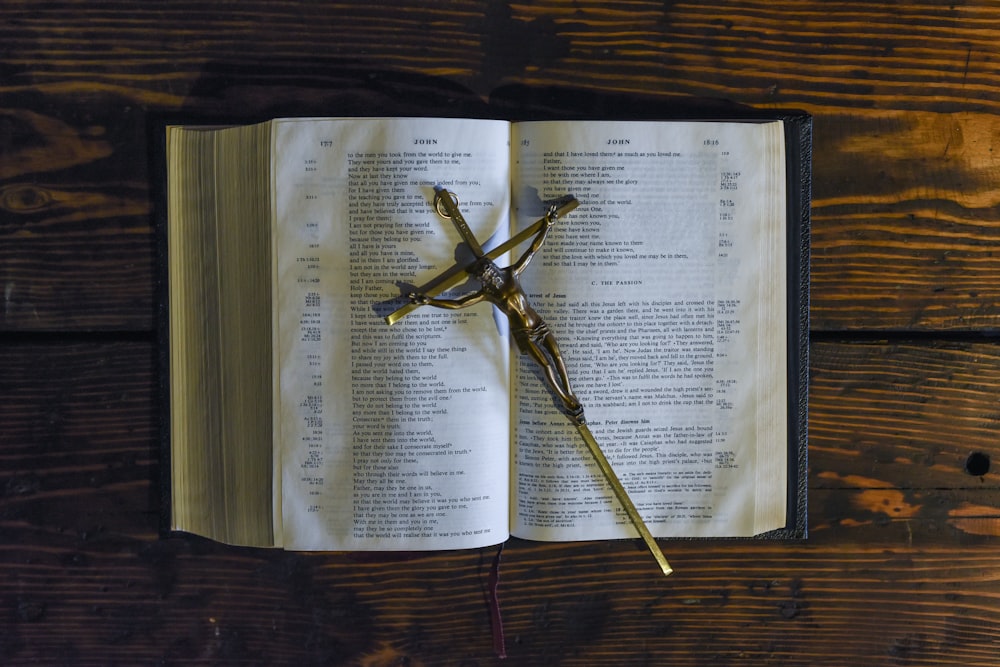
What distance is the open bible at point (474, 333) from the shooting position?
53cm

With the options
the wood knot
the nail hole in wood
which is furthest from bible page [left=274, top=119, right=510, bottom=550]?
the nail hole in wood

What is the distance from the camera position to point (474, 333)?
538mm

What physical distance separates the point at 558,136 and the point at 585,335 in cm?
15

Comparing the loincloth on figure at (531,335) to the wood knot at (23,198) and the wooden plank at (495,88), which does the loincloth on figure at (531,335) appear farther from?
the wood knot at (23,198)

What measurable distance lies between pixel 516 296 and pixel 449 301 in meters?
0.05

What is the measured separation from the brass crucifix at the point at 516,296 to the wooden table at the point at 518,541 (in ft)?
0.30

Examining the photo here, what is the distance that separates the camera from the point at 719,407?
1.83 feet

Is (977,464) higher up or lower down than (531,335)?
lower down

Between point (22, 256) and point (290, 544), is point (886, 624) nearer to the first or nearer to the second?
point (290, 544)

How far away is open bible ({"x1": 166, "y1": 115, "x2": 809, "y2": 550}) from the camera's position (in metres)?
0.53

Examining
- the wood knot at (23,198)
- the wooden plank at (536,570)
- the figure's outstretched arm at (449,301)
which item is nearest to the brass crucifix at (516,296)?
the figure's outstretched arm at (449,301)

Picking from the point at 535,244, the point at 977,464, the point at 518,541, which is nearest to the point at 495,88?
the point at 535,244

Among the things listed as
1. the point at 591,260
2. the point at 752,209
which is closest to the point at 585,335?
the point at 591,260

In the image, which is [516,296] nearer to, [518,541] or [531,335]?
[531,335]
